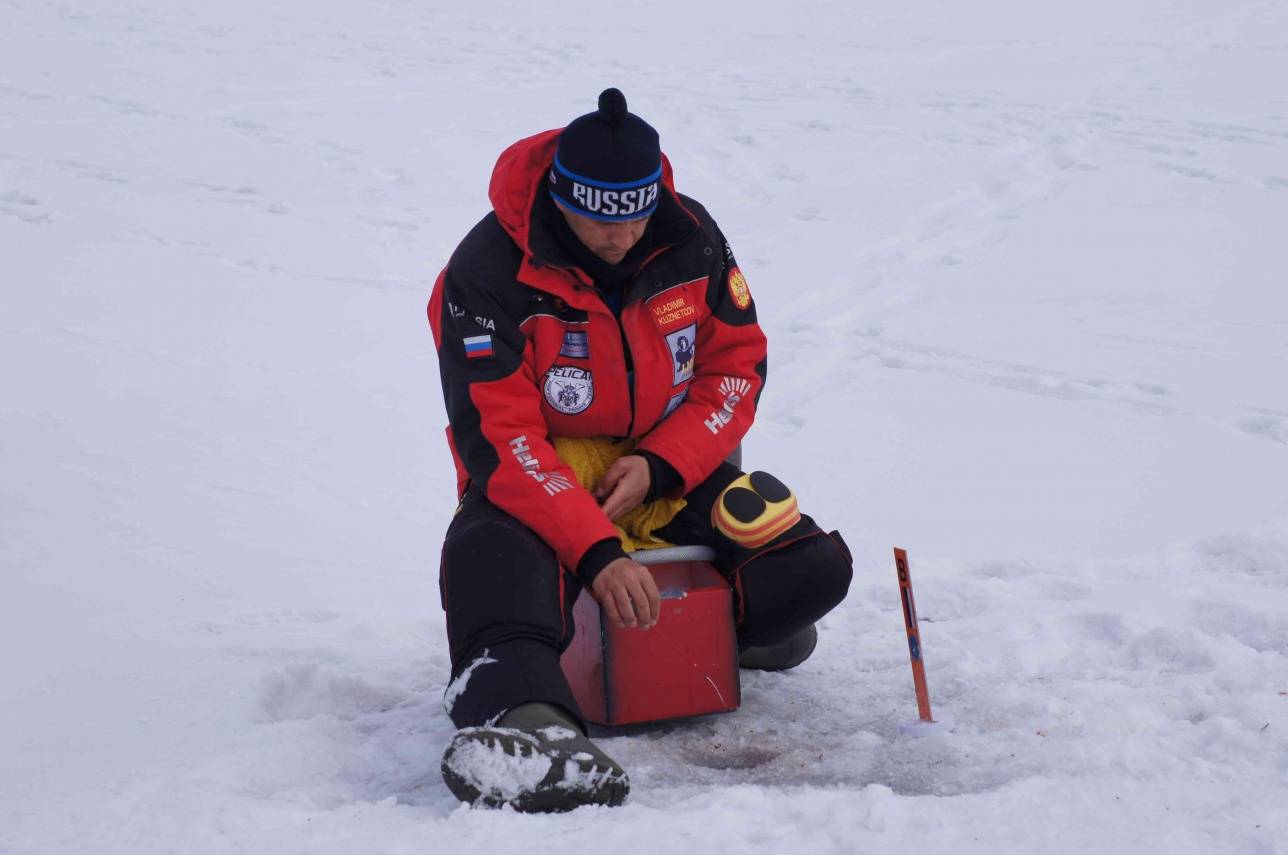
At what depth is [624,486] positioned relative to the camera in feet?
8.18

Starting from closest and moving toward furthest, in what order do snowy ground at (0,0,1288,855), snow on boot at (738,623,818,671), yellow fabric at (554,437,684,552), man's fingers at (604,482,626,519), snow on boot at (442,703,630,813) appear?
snow on boot at (442,703,630,813) → snowy ground at (0,0,1288,855) → man's fingers at (604,482,626,519) → yellow fabric at (554,437,684,552) → snow on boot at (738,623,818,671)

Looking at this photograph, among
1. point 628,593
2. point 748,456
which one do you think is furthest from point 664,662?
point 748,456

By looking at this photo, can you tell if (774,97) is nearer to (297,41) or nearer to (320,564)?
(297,41)

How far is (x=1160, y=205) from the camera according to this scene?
22.8ft

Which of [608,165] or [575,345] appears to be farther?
[575,345]

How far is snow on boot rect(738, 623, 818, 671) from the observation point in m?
2.79

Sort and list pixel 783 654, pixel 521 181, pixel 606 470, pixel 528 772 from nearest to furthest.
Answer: pixel 528 772
pixel 521 181
pixel 606 470
pixel 783 654

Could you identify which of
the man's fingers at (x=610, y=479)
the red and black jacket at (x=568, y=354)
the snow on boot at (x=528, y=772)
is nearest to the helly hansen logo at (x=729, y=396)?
the red and black jacket at (x=568, y=354)

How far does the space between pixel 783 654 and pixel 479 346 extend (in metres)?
0.97

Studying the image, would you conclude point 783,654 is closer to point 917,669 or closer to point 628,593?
point 917,669

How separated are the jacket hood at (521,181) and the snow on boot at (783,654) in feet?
3.27

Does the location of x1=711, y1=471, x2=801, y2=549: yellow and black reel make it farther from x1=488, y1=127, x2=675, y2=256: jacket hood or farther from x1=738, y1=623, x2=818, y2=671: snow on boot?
x1=488, y1=127, x2=675, y2=256: jacket hood

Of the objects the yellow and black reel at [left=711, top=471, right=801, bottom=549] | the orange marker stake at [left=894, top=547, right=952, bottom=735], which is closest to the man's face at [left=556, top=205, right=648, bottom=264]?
the yellow and black reel at [left=711, top=471, right=801, bottom=549]

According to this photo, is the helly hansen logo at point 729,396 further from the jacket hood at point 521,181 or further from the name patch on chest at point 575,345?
the jacket hood at point 521,181
